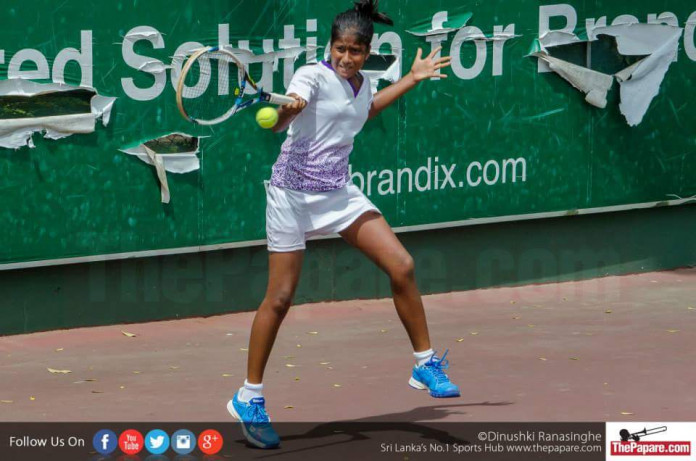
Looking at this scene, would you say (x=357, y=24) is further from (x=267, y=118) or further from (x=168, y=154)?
(x=168, y=154)

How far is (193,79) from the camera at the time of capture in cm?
901

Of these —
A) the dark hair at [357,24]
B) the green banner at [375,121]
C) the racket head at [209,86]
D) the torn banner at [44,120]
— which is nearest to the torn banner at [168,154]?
the green banner at [375,121]

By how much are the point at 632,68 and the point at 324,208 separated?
500cm

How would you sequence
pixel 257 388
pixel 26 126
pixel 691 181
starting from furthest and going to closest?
pixel 691 181, pixel 26 126, pixel 257 388

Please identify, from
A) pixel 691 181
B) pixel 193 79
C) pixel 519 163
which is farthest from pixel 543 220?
pixel 193 79

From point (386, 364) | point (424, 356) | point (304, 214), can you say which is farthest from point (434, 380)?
point (386, 364)

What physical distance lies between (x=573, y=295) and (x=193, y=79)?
3584 millimetres

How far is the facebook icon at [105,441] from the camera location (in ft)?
21.1

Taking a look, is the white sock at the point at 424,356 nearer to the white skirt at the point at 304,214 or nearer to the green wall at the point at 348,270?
the white skirt at the point at 304,214

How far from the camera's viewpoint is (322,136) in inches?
260

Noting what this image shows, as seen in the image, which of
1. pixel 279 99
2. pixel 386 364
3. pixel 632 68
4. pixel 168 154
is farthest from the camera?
pixel 632 68

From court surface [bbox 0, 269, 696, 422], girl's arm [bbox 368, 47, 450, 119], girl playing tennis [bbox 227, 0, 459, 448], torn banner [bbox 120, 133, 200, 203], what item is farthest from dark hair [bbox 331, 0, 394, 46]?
torn banner [bbox 120, 133, 200, 203]

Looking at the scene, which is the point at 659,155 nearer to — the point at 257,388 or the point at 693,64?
the point at 693,64

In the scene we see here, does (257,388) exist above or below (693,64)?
below
